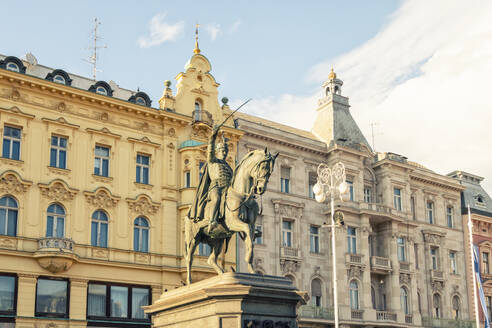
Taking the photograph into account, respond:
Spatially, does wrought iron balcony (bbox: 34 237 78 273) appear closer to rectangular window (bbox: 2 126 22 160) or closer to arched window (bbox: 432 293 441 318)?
rectangular window (bbox: 2 126 22 160)

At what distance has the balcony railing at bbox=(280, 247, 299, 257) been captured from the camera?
42688 mm

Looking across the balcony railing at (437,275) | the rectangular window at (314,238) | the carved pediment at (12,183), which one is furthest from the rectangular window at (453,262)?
the carved pediment at (12,183)

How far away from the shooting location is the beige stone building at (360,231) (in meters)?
43.4

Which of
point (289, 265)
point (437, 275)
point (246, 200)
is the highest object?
point (437, 275)

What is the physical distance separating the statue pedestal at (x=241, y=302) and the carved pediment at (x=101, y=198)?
815 inches

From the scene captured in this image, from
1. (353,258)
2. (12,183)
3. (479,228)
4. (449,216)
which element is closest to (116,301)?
(12,183)

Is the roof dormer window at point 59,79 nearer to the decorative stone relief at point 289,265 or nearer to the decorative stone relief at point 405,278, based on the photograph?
the decorative stone relief at point 289,265

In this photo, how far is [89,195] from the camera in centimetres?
3569

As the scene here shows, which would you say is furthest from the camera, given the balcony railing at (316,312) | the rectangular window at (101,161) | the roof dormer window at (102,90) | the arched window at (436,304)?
the arched window at (436,304)

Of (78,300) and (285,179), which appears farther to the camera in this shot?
(285,179)

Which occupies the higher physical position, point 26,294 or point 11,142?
point 11,142

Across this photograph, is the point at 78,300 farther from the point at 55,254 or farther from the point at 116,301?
the point at 55,254

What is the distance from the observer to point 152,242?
1475 inches

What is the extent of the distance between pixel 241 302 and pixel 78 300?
21.1m
